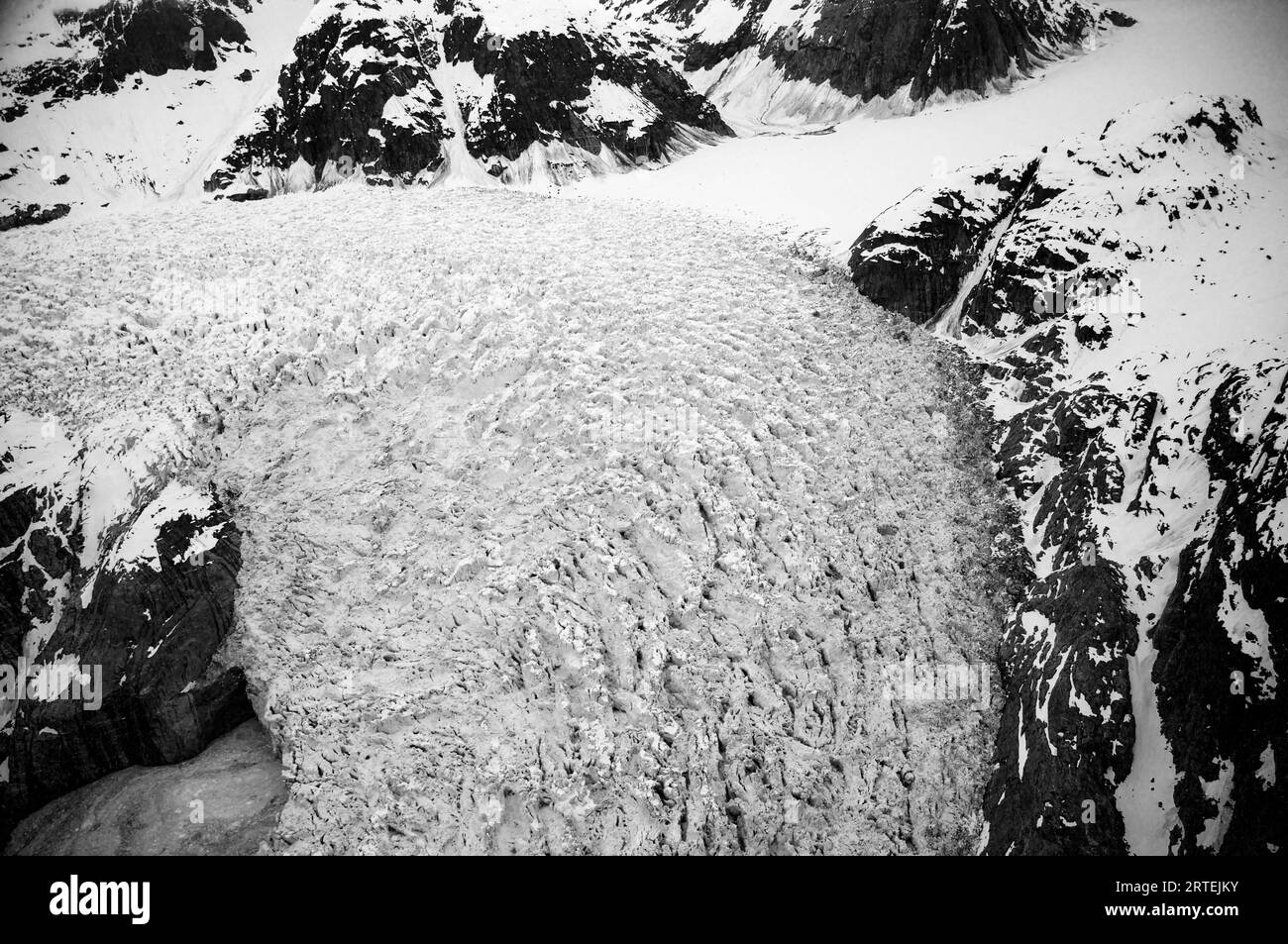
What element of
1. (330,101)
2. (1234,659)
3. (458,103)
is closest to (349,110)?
(330,101)

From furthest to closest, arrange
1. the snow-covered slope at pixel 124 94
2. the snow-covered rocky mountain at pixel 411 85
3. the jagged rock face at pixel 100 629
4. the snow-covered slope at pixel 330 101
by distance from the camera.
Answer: the snow-covered slope at pixel 124 94, the snow-covered rocky mountain at pixel 411 85, the snow-covered slope at pixel 330 101, the jagged rock face at pixel 100 629

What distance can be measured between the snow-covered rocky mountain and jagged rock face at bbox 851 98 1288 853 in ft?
54.7

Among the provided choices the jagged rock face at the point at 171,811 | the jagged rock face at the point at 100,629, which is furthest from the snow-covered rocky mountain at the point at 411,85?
the jagged rock face at the point at 171,811

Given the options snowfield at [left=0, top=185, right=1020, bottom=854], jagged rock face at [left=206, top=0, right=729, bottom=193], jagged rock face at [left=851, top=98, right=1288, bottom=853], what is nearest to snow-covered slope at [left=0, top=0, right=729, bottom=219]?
jagged rock face at [left=206, top=0, right=729, bottom=193]

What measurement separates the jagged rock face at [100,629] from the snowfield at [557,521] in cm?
51

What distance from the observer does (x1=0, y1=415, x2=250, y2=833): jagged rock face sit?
30.7 ft

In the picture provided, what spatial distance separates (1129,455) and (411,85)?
97.7 ft

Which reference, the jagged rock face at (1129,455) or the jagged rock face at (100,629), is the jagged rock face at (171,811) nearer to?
the jagged rock face at (100,629)

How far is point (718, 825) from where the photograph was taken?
28.4ft

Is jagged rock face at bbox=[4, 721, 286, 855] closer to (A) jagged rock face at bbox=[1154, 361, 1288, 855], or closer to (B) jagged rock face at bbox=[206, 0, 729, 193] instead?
(A) jagged rock face at bbox=[1154, 361, 1288, 855]

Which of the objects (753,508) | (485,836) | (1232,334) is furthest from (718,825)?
(1232,334)

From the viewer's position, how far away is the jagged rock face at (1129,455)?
729 centimetres

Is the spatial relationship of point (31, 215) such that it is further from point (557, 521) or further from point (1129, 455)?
point (1129, 455)

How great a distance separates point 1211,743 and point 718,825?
5818mm
